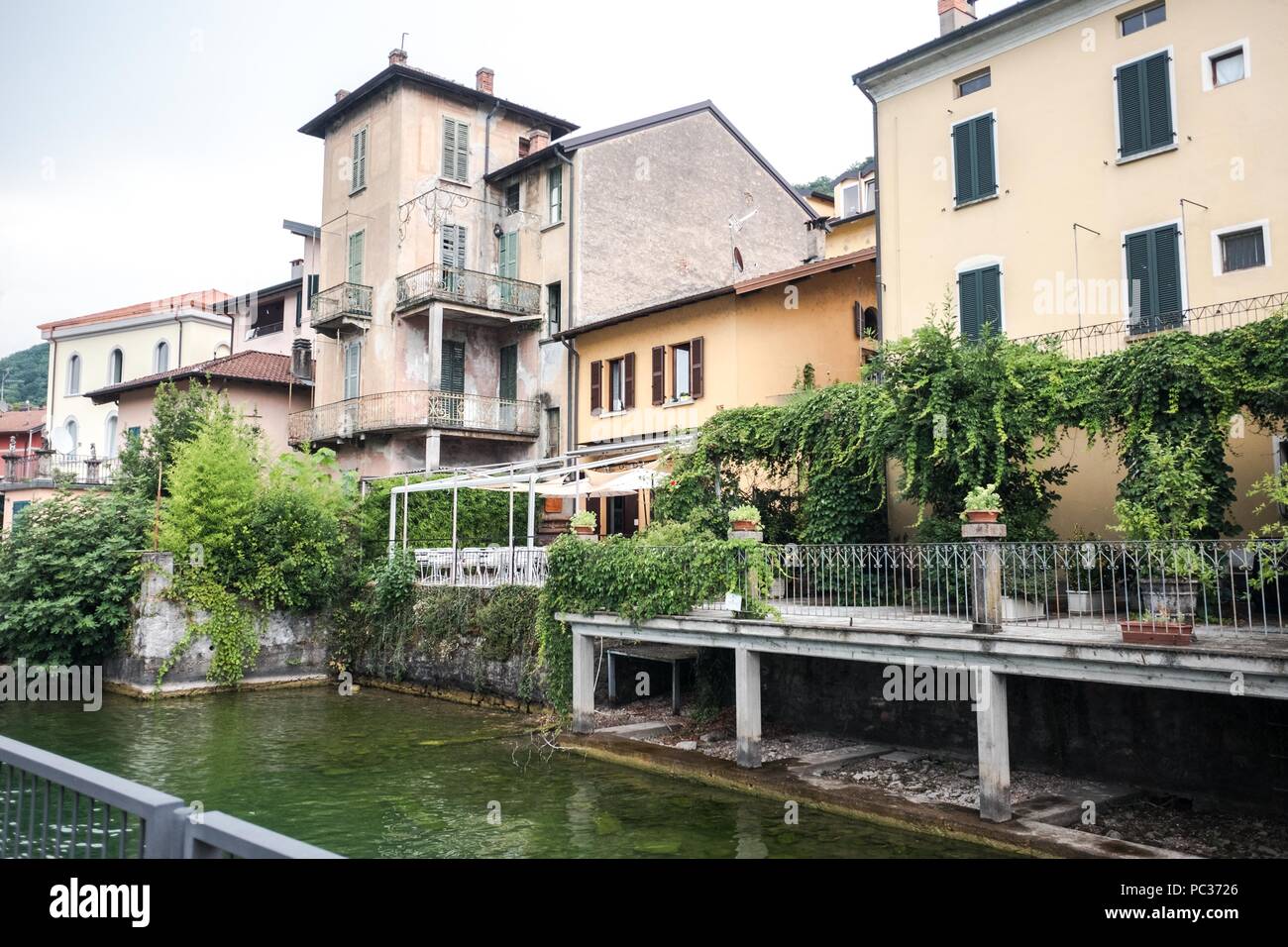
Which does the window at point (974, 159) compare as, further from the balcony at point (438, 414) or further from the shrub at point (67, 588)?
the shrub at point (67, 588)

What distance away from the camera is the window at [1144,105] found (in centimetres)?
1502

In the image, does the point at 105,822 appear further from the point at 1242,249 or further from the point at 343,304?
the point at 343,304

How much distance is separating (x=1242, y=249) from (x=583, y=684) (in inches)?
461

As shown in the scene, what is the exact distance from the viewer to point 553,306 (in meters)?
28.4

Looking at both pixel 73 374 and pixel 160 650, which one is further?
pixel 73 374

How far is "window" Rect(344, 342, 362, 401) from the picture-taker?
30.0 meters

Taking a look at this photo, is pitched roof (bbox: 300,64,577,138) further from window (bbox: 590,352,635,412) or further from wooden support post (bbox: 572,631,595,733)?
wooden support post (bbox: 572,631,595,733)

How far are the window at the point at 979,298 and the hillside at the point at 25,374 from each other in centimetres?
5365

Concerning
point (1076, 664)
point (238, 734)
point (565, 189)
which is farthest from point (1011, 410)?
point (565, 189)

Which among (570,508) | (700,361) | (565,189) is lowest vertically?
(570,508)

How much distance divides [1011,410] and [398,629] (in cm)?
1466

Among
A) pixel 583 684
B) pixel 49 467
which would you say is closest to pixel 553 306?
pixel 583 684

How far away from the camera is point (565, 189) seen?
27.7m
